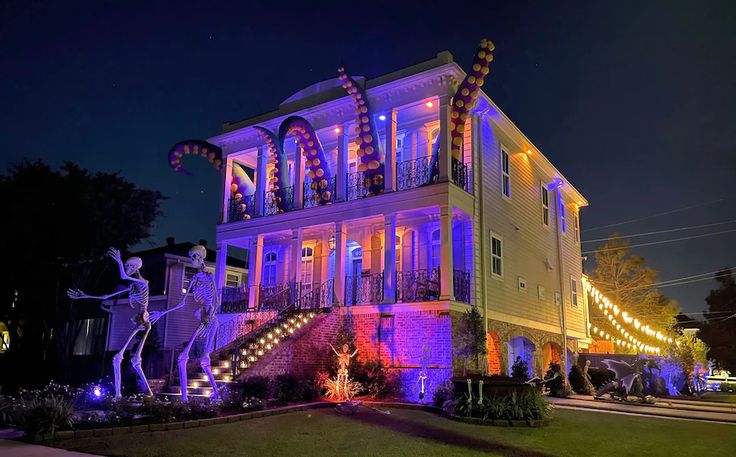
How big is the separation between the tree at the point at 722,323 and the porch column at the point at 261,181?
46073 millimetres

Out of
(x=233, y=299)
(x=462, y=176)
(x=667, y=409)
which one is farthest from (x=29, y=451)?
(x=667, y=409)

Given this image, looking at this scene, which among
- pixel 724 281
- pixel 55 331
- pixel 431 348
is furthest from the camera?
pixel 724 281

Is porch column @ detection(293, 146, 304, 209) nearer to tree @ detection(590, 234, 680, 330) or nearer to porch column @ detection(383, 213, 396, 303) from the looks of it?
porch column @ detection(383, 213, 396, 303)

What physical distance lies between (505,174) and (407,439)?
1313 cm

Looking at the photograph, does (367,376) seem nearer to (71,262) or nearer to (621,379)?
(621,379)

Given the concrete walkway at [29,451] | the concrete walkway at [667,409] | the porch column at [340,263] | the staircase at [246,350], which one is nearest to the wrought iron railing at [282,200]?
the porch column at [340,263]

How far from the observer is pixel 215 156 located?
2192 centimetres

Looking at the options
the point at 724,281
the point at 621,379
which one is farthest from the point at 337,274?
the point at 724,281

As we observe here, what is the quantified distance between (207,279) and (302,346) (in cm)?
418

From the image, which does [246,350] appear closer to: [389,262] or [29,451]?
[389,262]

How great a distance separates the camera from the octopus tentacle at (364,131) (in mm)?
17047

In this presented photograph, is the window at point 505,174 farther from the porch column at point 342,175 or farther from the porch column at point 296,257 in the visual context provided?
the porch column at point 296,257

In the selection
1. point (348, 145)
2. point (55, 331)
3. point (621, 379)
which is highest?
point (348, 145)

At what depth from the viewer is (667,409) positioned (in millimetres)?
15297
